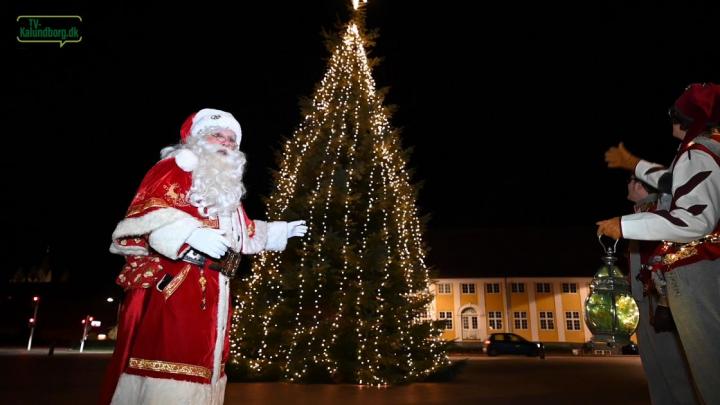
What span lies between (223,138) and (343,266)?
563 cm

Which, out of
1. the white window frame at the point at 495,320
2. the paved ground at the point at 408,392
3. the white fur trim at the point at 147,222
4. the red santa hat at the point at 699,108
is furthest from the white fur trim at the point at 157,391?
the white window frame at the point at 495,320

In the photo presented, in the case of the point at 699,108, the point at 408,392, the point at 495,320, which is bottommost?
the point at 408,392

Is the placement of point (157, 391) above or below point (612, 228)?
below

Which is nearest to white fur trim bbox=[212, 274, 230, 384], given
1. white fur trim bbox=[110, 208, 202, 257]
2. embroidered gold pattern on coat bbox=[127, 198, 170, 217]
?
white fur trim bbox=[110, 208, 202, 257]

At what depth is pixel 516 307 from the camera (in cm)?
3659

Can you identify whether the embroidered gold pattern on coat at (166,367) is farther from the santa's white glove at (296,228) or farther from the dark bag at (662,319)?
the dark bag at (662,319)

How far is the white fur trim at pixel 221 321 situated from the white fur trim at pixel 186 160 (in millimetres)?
697

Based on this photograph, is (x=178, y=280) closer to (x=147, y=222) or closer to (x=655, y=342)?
(x=147, y=222)

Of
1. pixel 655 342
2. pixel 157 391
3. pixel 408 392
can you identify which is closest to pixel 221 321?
pixel 157 391

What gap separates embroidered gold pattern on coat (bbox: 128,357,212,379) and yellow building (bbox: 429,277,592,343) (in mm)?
33414

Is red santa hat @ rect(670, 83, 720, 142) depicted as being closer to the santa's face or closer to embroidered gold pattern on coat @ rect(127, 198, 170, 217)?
the santa's face

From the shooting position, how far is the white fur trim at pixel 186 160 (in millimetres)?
3254

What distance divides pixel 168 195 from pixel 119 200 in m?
20.9

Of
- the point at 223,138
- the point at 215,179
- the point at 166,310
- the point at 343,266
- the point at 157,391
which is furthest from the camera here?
the point at 343,266
